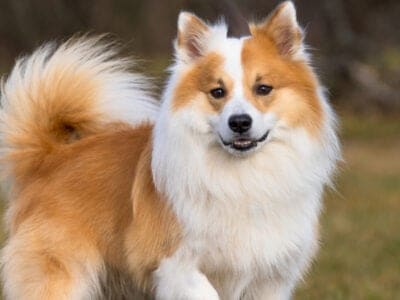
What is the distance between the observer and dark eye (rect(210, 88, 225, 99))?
504 centimetres

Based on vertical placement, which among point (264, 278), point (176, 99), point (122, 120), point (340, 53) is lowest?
point (340, 53)

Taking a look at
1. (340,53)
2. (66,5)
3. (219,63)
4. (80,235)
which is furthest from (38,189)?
(66,5)

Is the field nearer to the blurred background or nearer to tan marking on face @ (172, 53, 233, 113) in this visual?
the blurred background

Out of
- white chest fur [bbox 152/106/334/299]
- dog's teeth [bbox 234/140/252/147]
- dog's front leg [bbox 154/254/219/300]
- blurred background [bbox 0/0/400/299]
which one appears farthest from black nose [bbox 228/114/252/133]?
blurred background [bbox 0/0/400/299]

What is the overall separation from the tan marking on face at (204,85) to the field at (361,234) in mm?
1379

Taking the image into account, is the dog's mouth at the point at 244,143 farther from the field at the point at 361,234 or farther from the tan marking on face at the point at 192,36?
the field at the point at 361,234

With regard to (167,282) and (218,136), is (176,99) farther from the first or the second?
(167,282)

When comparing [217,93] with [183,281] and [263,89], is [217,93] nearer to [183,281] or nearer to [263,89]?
[263,89]

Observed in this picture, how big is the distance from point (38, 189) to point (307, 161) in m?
1.55

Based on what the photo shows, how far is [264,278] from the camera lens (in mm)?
5316

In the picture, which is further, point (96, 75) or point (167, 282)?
point (96, 75)

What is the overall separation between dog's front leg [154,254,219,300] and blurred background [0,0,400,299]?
3.78 meters

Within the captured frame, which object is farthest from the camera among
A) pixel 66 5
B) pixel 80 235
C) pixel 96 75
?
pixel 66 5

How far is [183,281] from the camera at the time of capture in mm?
5109
